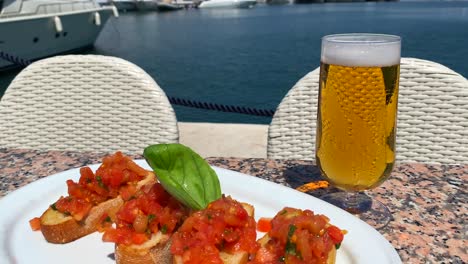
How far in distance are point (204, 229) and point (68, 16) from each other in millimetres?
21841

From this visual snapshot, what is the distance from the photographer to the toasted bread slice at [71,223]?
1262mm

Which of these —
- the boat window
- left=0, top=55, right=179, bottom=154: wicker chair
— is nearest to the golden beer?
left=0, top=55, right=179, bottom=154: wicker chair

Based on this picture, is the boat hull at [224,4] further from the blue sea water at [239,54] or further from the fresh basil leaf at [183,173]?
the fresh basil leaf at [183,173]

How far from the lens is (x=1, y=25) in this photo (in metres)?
16.8

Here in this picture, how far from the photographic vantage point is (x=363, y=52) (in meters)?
1.31

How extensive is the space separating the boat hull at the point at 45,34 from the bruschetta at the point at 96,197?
16.0 meters

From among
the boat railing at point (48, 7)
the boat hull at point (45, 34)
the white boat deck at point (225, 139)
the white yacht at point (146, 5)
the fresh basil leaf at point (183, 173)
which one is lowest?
the white yacht at point (146, 5)

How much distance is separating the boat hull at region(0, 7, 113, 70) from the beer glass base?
16318 mm

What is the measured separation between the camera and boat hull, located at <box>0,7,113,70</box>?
17.5m

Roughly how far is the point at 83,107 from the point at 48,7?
20673 millimetres

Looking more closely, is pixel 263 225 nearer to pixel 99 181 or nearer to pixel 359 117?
pixel 359 117

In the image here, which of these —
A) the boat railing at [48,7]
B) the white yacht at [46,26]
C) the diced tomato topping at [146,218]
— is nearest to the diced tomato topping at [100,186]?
the diced tomato topping at [146,218]

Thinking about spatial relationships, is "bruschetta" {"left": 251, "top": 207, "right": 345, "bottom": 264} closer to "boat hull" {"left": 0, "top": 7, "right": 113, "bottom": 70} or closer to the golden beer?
the golden beer

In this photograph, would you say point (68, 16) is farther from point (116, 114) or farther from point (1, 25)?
point (116, 114)
